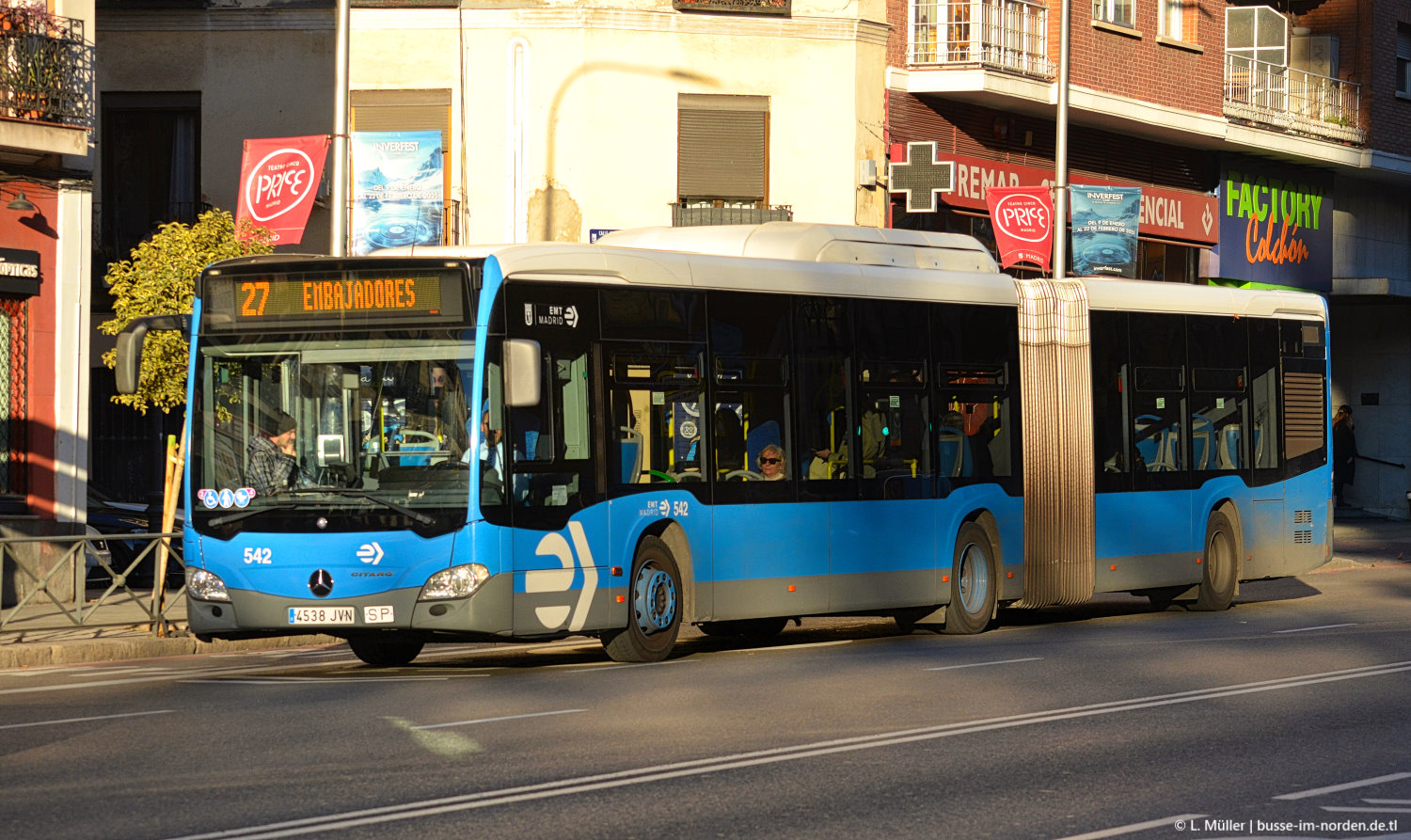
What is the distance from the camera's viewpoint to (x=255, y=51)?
27.7m

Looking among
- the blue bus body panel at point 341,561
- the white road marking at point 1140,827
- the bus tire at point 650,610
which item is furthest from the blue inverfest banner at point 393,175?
the white road marking at point 1140,827

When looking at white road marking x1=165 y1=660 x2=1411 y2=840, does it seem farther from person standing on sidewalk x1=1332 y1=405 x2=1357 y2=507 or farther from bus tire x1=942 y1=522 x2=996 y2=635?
person standing on sidewalk x1=1332 y1=405 x2=1357 y2=507

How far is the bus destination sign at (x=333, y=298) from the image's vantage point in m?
12.5

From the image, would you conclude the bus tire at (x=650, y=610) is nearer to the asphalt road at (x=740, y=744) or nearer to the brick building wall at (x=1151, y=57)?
the asphalt road at (x=740, y=744)

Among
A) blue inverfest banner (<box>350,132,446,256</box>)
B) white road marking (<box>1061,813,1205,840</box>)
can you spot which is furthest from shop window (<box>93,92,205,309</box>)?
white road marking (<box>1061,813,1205,840</box>)

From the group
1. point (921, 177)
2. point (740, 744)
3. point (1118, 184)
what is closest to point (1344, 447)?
point (1118, 184)

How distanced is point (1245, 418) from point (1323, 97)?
18.4 metres

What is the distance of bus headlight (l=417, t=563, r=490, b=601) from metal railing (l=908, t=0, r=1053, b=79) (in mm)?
18039

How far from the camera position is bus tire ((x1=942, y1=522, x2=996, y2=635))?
53.9 feet

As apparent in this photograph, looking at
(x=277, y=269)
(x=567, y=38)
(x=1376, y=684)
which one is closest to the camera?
(x=1376, y=684)

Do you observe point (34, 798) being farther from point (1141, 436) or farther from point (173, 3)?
point (173, 3)

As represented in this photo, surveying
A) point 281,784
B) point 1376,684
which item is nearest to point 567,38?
point 1376,684

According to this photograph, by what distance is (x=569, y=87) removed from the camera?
27125 millimetres

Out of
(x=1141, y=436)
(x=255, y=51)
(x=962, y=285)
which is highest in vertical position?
(x=255, y=51)
